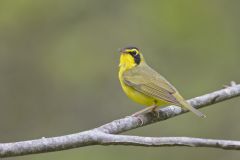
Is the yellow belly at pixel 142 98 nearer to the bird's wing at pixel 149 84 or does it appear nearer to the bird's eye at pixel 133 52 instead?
the bird's wing at pixel 149 84

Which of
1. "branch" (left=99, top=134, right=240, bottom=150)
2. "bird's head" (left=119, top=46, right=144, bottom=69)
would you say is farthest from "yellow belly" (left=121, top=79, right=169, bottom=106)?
"branch" (left=99, top=134, right=240, bottom=150)

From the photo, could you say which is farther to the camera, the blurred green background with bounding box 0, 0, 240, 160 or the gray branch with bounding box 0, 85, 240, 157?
the blurred green background with bounding box 0, 0, 240, 160

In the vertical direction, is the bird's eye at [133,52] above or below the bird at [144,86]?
above

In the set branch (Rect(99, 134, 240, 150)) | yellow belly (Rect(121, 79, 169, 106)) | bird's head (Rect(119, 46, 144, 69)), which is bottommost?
branch (Rect(99, 134, 240, 150))

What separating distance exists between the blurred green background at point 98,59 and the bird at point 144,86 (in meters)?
4.39

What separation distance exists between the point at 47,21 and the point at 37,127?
2.29 metres

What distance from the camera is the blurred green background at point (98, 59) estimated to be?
44.6ft

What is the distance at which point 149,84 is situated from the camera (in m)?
8.19

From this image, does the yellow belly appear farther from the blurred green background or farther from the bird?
the blurred green background

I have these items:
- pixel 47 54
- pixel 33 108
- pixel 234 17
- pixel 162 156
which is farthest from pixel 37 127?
pixel 234 17

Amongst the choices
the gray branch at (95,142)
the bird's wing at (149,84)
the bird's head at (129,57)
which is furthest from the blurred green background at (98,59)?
the gray branch at (95,142)

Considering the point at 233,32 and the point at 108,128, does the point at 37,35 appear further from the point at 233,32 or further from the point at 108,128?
the point at 108,128

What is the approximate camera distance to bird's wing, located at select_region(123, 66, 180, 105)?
7653 mm

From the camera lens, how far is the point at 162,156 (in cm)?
1283
